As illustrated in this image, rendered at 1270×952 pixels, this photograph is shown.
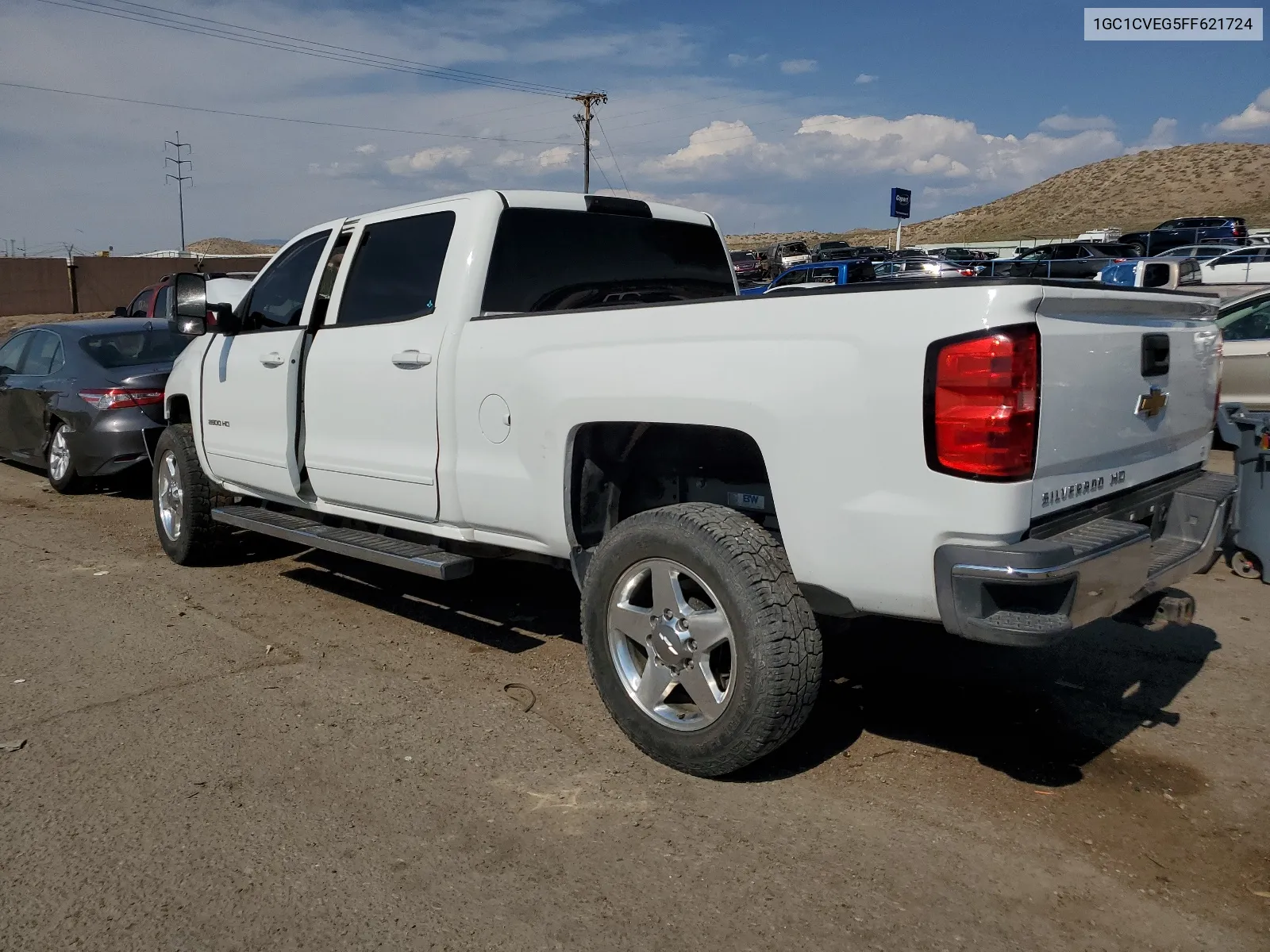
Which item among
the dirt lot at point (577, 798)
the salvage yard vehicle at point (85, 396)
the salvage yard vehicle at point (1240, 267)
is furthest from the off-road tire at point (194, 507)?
the salvage yard vehicle at point (1240, 267)

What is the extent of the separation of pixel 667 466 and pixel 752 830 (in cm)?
148

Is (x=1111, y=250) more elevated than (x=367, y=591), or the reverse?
(x=1111, y=250)

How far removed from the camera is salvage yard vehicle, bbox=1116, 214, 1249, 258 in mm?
36150

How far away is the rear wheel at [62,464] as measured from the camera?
906 cm

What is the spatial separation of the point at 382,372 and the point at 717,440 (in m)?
1.71

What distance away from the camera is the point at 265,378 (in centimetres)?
565

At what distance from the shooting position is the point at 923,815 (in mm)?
3381

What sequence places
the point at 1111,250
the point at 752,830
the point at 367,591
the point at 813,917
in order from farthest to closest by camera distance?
the point at 1111,250 → the point at 367,591 → the point at 752,830 → the point at 813,917

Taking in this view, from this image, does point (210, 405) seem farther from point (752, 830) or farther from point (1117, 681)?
point (1117, 681)

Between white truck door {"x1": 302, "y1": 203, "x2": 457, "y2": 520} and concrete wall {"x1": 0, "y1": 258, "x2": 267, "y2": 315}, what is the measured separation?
40.0 meters

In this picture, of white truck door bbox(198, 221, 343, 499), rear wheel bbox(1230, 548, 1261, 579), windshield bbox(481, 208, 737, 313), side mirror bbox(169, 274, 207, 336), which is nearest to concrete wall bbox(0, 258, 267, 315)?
side mirror bbox(169, 274, 207, 336)

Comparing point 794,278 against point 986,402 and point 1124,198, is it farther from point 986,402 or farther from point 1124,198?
point 1124,198

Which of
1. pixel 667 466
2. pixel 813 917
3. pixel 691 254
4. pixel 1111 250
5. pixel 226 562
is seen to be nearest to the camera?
pixel 813 917

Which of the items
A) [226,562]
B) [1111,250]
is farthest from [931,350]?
[1111,250]
